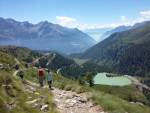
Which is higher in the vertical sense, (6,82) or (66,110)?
(6,82)

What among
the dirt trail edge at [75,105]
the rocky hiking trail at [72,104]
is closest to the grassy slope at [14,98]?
the rocky hiking trail at [72,104]

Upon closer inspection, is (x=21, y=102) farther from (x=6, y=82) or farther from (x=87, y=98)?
(x=87, y=98)

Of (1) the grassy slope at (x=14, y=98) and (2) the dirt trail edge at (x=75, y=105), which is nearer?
(1) the grassy slope at (x=14, y=98)

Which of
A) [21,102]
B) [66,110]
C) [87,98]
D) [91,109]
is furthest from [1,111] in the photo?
[87,98]

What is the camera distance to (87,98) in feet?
93.5

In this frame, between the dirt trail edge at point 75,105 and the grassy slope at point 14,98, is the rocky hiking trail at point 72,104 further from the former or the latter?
the grassy slope at point 14,98

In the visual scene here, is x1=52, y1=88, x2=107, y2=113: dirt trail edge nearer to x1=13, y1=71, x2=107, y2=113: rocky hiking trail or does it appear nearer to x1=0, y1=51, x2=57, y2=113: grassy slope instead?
x1=13, y1=71, x2=107, y2=113: rocky hiking trail

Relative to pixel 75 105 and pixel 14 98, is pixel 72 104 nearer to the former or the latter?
pixel 75 105

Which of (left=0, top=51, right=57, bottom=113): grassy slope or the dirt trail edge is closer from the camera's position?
(left=0, top=51, right=57, bottom=113): grassy slope

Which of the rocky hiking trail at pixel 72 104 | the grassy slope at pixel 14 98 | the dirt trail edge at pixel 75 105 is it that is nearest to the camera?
the grassy slope at pixel 14 98

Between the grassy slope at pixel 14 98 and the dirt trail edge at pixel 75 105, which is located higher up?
the grassy slope at pixel 14 98

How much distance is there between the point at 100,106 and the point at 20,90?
23.3 feet

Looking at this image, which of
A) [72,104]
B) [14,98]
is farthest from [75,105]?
[14,98]

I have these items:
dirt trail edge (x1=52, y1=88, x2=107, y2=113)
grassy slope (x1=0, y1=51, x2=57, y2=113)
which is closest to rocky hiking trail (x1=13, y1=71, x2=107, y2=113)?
dirt trail edge (x1=52, y1=88, x2=107, y2=113)
